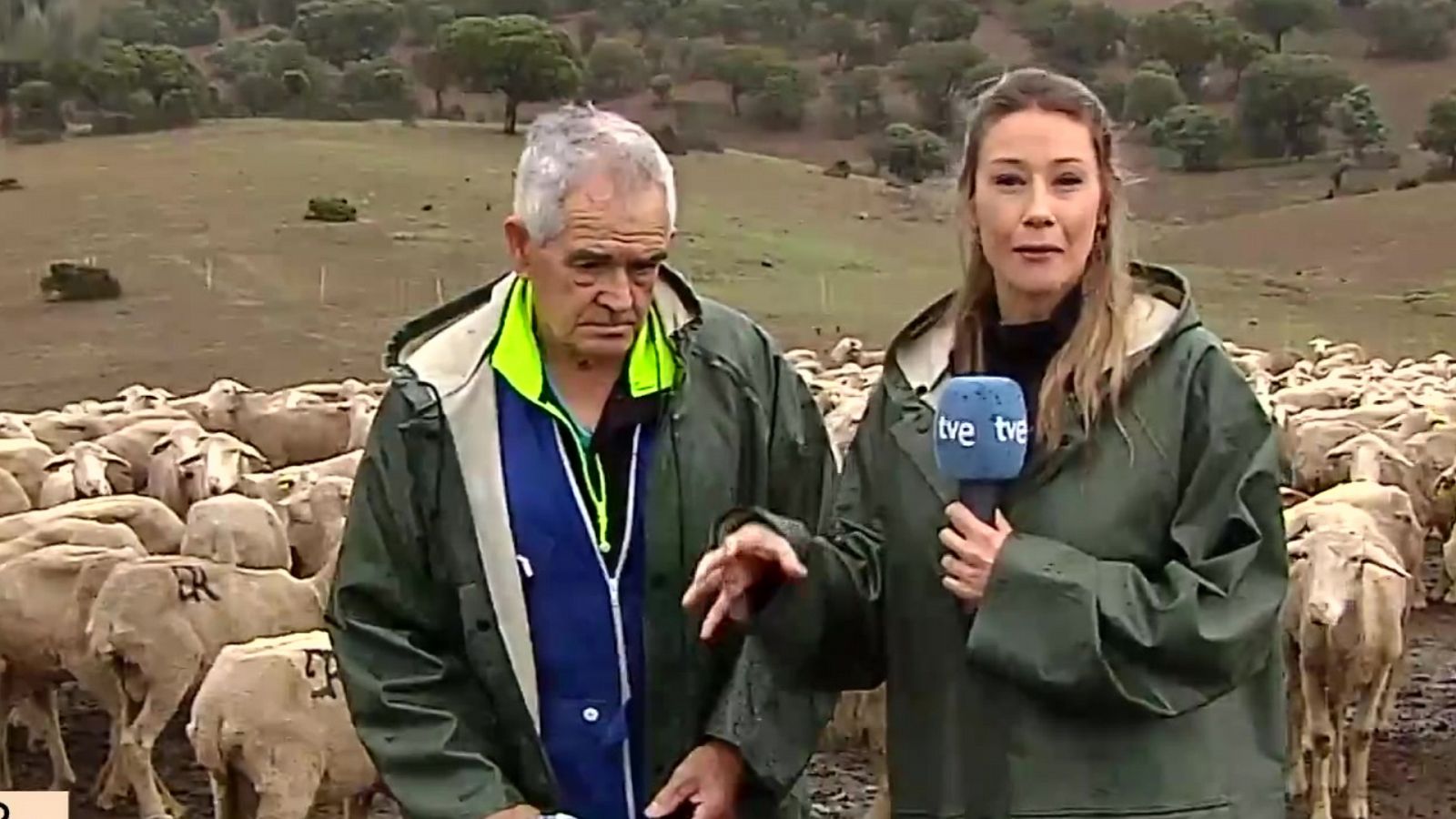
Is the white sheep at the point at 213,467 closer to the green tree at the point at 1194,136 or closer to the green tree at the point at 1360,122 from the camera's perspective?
the green tree at the point at 1194,136

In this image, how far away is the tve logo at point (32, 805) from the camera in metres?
4.26

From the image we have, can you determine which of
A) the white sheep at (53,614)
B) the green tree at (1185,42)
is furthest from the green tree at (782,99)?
the white sheep at (53,614)

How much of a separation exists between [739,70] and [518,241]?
69.5 meters

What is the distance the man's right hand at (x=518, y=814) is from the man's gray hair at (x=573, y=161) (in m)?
0.91

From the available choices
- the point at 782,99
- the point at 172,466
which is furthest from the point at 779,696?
Result: the point at 782,99

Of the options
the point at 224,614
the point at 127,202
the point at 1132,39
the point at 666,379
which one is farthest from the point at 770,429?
the point at 1132,39

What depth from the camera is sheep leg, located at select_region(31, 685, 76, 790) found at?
954 cm

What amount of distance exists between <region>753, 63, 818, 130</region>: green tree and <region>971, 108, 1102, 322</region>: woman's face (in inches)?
2693

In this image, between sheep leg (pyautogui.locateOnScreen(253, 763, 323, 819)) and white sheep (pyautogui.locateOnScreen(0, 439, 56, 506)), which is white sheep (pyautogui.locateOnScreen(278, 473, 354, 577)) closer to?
white sheep (pyautogui.locateOnScreen(0, 439, 56, 506))

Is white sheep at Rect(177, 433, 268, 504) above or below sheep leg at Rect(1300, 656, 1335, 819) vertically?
below

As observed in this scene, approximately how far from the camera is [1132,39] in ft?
252

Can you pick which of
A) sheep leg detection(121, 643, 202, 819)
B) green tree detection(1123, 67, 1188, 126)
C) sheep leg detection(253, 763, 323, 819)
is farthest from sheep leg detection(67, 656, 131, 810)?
green tree detection(1123, 67, 1188, 126)

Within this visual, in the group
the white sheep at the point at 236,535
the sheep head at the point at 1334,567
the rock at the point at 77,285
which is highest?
the sheep head at the point at 1334,567

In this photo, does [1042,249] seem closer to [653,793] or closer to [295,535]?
[653,793]
